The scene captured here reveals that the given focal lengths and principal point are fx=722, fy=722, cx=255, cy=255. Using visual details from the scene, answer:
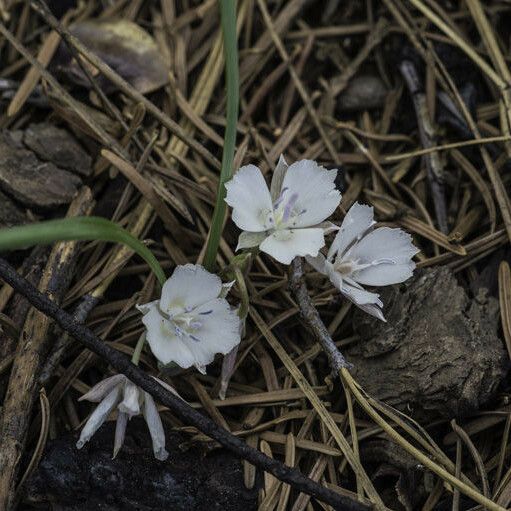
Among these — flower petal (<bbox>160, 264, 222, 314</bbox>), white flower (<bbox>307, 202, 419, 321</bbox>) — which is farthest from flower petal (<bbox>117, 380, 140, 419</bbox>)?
Answer: white flower (<bbox>307, 202, 419, 321</bbox>)

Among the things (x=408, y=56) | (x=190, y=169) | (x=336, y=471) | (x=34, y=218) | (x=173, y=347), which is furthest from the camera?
(x=408, y=56)

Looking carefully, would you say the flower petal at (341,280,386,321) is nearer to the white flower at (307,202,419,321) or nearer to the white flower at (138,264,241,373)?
the white flower at (307,202,419,321)

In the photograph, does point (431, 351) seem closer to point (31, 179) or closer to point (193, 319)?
point (193, 319)

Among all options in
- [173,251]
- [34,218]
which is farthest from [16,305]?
[173,251]

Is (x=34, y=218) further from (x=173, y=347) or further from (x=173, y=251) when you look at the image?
(x=173, y=347)

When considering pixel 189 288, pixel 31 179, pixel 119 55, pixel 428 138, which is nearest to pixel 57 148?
pixel 31 179
